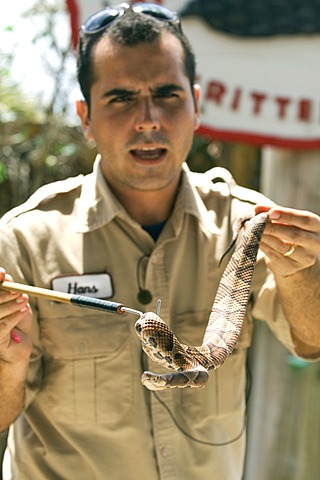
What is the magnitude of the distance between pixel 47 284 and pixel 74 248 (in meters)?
0.18

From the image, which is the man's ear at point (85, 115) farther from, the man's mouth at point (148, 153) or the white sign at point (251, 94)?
the white sign at point (251, 94)

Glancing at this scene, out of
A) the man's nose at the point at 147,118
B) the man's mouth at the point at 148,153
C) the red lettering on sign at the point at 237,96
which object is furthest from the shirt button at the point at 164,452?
the red lettering on sign at the point at 237,96

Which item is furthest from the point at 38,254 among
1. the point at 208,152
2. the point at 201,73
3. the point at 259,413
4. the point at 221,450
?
the point at 208,152

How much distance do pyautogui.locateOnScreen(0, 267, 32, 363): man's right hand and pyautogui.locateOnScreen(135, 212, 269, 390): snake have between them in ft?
1.82

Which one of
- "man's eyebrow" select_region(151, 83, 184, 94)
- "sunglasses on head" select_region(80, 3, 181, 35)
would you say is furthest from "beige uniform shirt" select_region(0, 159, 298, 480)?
"sunglasses on head" select_region(80, 3, 181, 35)

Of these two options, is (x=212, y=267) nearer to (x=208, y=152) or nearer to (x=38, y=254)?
(x=38, y=254)

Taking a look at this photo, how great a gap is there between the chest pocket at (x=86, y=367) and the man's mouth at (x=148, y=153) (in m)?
0.62

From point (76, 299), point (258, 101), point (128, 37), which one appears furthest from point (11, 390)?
point (258, 101)

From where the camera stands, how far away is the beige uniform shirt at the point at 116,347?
10.4 ft

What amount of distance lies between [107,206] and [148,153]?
273 mm

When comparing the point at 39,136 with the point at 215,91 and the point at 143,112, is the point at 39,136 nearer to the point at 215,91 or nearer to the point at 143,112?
the point at 215,91

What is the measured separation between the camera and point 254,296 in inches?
133

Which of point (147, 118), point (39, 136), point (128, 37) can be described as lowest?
point (39, 136)

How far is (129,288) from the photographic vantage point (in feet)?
10.7
